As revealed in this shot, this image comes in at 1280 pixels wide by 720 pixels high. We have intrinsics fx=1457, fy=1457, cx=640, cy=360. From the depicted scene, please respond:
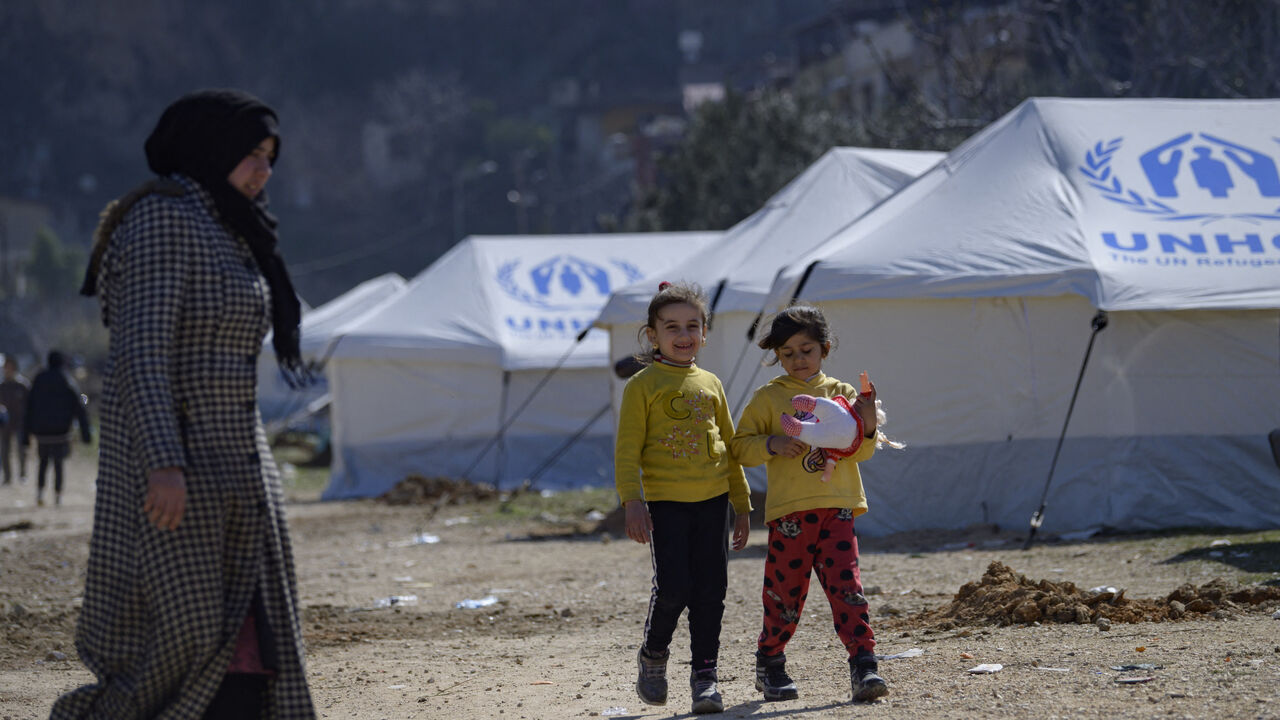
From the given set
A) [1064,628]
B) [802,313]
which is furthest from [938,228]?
[802,313]

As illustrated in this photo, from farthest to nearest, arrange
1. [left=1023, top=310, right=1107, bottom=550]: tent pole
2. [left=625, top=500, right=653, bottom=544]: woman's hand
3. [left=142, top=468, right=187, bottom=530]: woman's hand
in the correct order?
[left=1023, top=310, right=1107, bottom=550]: tent pole, [left=625, top=500, right=653, bottom=544]: woman's hand, [left=142, top=468, right=187, bottom=530]: woman's hand

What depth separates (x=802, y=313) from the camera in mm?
4875

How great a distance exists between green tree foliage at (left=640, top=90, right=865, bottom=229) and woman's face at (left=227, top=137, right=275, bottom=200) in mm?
27059

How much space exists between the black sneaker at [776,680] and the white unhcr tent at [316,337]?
15.4 metres

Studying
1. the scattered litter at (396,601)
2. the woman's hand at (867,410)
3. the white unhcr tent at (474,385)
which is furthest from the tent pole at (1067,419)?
the white unhcr tent at (474,385)

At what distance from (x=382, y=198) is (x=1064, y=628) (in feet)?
246

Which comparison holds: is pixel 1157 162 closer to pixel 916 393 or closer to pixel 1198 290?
pixel 1198 290

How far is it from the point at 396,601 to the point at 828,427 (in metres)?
4.67

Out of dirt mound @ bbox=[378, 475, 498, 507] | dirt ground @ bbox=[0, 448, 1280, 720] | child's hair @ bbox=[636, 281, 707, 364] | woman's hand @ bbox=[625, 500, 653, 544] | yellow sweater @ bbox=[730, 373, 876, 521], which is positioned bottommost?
dirt mound @ bbox=[378, 475, 498, 507]

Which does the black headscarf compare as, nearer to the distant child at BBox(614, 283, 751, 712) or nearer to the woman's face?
the woman's face

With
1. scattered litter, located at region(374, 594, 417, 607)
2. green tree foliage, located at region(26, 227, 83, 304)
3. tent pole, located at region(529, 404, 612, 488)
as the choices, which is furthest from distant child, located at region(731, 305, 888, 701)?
green tree foliage, located at region(26, 227, 83, 304)

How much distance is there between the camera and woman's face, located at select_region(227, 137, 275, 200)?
3629 mm

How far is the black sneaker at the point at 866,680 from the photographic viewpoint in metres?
4.66

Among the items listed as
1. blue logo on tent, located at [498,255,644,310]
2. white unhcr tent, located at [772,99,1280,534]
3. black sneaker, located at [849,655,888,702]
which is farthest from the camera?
blue logo on tent, located at [498,255,644,310]
